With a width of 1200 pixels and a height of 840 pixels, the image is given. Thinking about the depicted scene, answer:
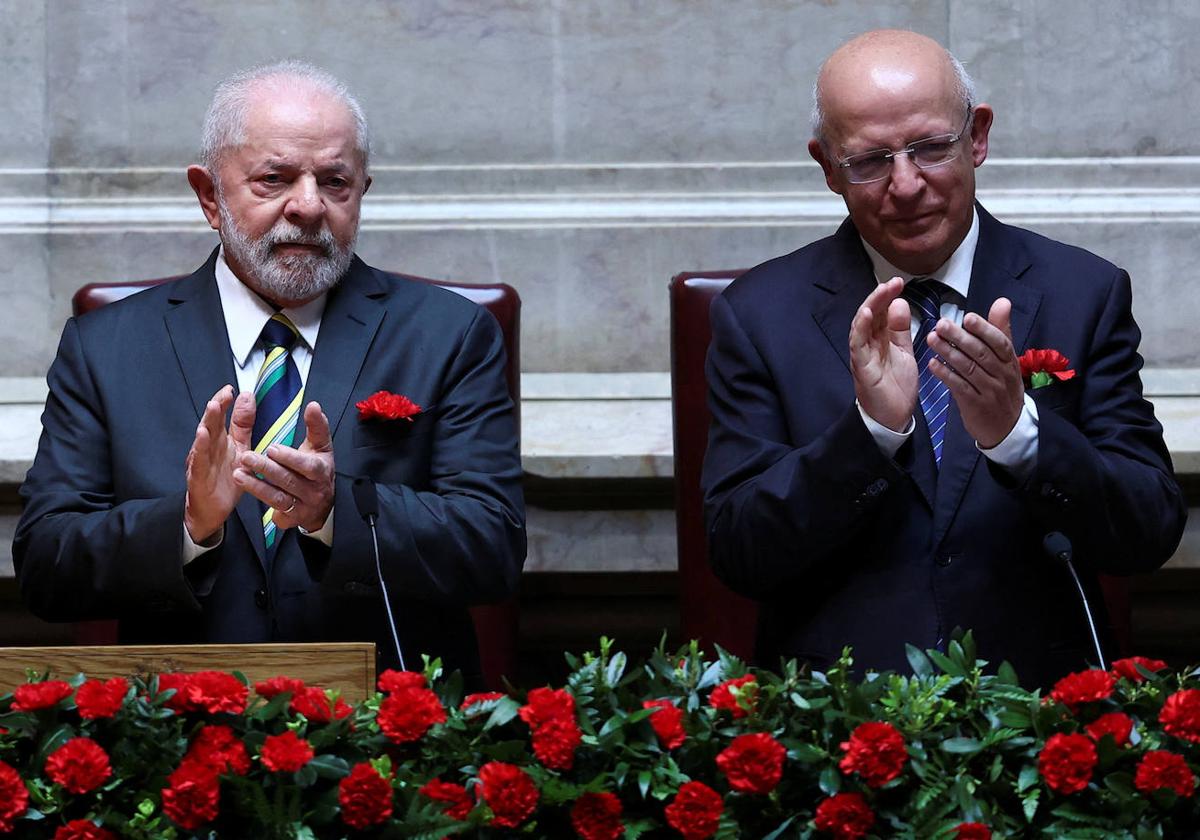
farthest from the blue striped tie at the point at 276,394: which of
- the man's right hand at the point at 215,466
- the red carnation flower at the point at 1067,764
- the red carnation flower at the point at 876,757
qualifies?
the red carnation flower at the point at 1067,764

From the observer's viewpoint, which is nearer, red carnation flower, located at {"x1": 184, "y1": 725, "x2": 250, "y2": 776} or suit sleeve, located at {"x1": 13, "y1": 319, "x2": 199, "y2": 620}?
red carnation flower, located at {"x1": 184, "y1": 725, "x2": 250, "y2": 776}

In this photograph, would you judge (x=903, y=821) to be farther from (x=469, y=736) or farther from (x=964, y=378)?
(x=964, y=378)

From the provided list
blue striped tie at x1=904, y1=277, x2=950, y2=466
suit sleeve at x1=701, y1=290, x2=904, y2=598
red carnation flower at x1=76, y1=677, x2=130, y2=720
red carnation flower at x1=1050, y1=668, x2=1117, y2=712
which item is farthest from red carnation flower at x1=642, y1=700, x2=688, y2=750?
blue striped tie at x1=904, y1=277, x2=950, y2=466

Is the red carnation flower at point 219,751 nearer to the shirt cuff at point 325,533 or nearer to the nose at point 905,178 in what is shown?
the shirt cuff at point 325,533

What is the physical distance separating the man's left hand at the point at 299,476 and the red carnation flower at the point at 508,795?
2.43ft

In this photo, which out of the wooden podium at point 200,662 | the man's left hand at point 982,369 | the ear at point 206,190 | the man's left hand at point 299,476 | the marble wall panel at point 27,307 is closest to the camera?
the wooden podium at point 200,662

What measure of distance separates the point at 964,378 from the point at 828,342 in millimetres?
372

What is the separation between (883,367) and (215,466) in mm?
876

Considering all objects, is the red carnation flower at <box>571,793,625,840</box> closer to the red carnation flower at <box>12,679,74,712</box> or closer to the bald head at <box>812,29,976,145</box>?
the red carnation flower at <box>12,679,74,712</box>

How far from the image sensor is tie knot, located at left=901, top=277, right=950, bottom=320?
7.77 feet

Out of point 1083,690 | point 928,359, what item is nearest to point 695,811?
point 1083,690

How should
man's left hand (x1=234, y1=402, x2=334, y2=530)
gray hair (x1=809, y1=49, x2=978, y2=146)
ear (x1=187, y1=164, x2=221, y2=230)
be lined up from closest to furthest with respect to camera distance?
1. man's left hand (x1=234, y1=402, x2=334, y2=530)
2. gray hair (x1=809, y1=49, x2=978, y2=146)
3. ear (x1=187, y1=164, x2=221, y2=230)

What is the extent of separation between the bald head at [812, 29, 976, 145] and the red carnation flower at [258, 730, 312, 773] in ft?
4.13

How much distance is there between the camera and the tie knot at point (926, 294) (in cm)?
237
